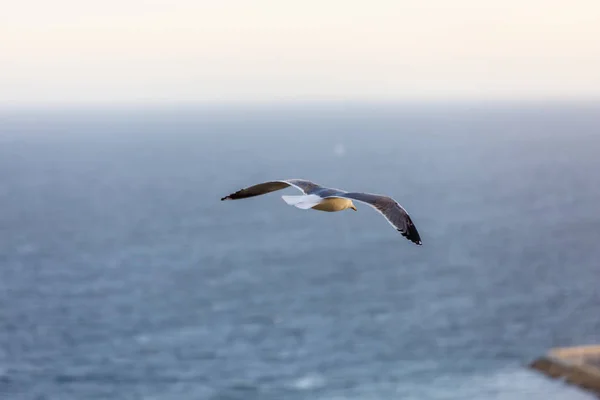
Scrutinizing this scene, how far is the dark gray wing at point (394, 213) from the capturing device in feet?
42.1

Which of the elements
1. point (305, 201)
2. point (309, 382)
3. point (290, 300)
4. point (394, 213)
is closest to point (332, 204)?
point (305, 201)

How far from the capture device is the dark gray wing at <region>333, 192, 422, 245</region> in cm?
1284

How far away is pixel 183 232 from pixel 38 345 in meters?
51.3

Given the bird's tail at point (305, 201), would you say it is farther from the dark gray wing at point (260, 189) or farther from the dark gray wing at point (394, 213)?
the dark gray wing at point (260, 189)

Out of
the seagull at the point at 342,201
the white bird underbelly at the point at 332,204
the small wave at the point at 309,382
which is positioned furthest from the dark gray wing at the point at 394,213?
the small wave at the point at 309,382

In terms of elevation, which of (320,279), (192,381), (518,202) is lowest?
(192,381)

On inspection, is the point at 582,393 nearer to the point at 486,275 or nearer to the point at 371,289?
the point at 371,289

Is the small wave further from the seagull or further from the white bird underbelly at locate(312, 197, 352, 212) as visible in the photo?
the white bird underbelly at locate(312, 197, 352, 212)

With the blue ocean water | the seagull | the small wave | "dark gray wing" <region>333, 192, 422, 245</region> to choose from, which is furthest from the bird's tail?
the small wave

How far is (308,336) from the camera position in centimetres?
8844

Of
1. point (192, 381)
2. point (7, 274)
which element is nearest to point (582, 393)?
point (192, 381)

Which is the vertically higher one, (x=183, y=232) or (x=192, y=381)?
(x=183, y=232)

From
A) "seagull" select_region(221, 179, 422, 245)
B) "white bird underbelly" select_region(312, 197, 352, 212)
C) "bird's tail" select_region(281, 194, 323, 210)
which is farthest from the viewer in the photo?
"white bird underbelly" select_region(312, 197, 352, 212)

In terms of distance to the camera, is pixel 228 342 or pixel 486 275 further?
pixel 486 275
